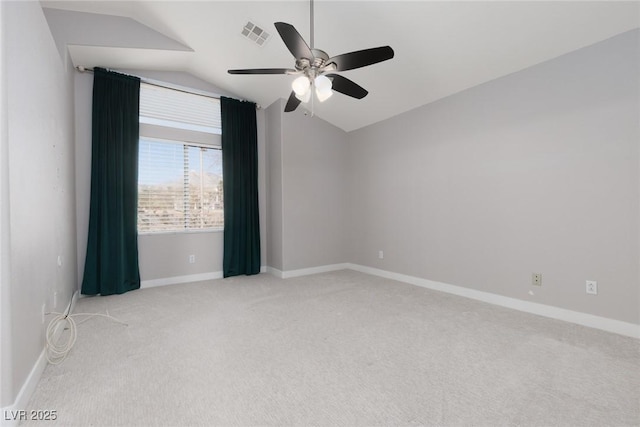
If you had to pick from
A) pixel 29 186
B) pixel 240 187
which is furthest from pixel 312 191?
pixel 29 186

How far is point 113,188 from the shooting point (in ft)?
12.0

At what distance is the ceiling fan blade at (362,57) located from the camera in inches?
77.7

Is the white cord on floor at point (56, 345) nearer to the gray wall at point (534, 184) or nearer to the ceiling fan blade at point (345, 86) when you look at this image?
the ceiling fan blade at point (345, 86)

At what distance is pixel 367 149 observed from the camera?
4.84 m

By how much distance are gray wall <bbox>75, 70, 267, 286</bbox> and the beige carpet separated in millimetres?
1003

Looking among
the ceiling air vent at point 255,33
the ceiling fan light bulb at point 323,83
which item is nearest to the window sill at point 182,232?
the ceiling air vent at point 255,33

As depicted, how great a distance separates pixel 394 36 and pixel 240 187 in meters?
2.94

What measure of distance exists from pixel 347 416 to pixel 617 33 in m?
3.55

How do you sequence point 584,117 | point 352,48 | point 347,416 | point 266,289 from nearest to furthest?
point 347,416, point 584,117, point 352,48, point 266,289

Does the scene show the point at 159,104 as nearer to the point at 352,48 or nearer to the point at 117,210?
the point at 117,210

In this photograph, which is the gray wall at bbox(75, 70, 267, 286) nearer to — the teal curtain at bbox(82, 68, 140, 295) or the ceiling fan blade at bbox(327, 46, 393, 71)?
the teal curtain at bbox(82, 68, 140, 295)

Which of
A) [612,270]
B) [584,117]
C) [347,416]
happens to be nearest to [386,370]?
[347,416]

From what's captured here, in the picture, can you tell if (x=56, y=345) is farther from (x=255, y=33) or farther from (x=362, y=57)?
(x=255, y=33)

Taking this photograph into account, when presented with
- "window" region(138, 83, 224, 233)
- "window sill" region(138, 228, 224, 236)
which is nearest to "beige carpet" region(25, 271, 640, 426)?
"window sill" region(138, 228, 224, 236)
